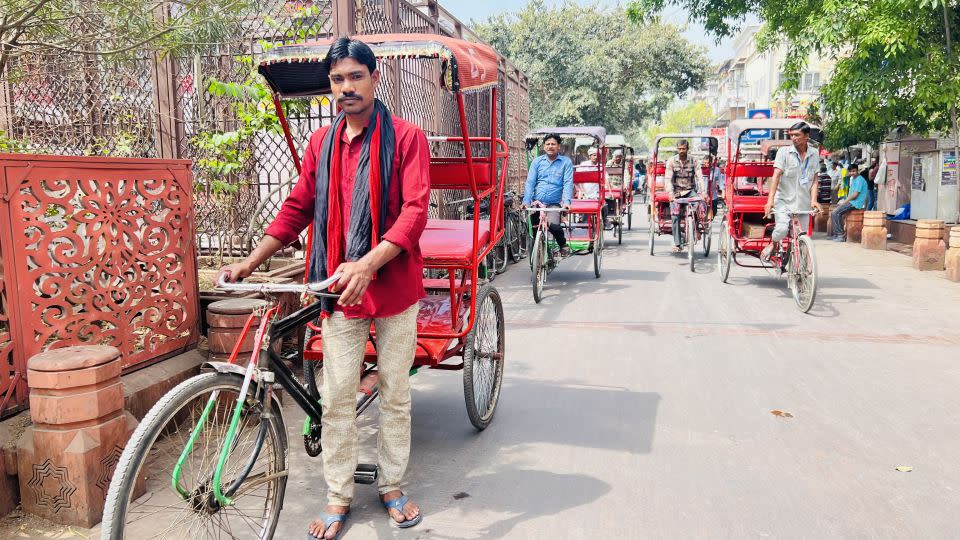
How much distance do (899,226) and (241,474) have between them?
15.9m

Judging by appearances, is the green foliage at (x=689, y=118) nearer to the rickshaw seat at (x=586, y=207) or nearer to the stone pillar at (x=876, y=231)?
the stone pillar at (x=876, y=231)

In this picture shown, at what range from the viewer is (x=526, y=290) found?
→ 9.79m

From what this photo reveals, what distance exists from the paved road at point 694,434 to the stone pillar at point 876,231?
6908mm

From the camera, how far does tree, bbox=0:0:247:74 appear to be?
190 inches

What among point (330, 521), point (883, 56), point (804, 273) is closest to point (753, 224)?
point (804, 273)

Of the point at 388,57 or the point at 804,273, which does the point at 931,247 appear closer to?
the point at 804,273

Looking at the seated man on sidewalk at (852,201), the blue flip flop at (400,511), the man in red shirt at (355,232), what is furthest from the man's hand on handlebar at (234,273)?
the seated man on sidewalk at (852,201)

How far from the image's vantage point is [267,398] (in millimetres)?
2971

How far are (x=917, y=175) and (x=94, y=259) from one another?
1656 cm

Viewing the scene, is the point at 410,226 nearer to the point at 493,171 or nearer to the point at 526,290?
the point at 493,171

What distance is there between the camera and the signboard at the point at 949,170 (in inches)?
575

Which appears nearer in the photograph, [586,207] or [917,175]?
[586,207]

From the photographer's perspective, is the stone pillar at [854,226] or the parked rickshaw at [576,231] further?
the stone pillar at [854,226]

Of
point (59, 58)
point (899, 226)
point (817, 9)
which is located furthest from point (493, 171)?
point (899, 226)
